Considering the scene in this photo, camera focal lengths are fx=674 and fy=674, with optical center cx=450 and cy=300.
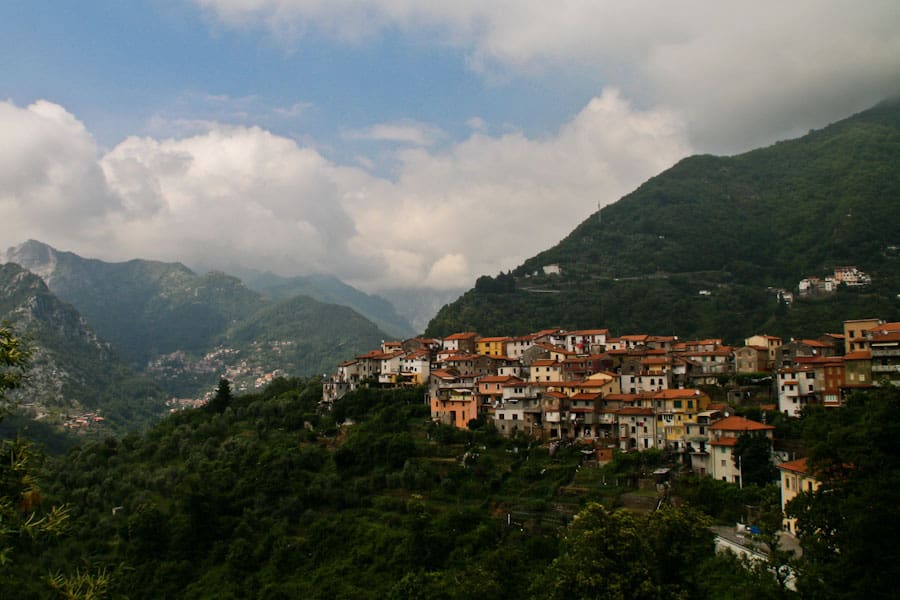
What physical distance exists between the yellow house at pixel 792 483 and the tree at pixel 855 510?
7.51 metres

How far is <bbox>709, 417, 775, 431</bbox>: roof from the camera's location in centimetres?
3841

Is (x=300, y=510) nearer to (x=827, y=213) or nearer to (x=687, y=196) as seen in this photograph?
(x=827, y=213)

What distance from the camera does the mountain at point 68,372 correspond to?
11794 centimetres

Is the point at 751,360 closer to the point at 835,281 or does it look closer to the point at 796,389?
the point at 796,389

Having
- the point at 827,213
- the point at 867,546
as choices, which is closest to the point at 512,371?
the point at 867,546

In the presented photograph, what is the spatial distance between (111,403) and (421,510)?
108 metres

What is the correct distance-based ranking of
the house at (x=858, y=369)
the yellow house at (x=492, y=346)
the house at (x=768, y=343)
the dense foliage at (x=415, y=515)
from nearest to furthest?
1. the dense foliage at (x=415, y=515)
2. the house at (x=858, y=369)
3. the house at (x=768, y=343)
4. the yellow house at (x=492, y=346)

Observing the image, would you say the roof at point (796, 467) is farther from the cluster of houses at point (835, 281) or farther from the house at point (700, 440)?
the cluster of houses at point (835, 281)

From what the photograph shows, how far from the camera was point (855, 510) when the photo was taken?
1905cm

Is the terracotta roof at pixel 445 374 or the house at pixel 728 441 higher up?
the terracotta roof at pixel 445 374

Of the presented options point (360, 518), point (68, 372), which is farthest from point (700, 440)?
point (68, 372)

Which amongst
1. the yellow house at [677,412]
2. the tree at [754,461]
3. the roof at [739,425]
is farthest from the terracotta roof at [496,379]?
the tree at [754,461]

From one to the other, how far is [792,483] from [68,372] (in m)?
132

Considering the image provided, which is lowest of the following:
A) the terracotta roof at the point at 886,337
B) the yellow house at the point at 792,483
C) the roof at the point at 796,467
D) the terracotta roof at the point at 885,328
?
the yellow house at the point at 792,483
